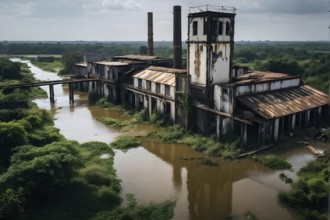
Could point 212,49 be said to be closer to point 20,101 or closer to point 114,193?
point 114,193

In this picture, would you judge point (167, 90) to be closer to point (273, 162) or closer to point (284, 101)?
point (284, 101)

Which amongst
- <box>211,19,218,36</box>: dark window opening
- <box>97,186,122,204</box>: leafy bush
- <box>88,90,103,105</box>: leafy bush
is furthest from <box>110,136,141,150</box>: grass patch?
<box>88,90,103,105</box>: leafy bush

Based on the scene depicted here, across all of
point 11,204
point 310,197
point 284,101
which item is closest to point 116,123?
point 284,101

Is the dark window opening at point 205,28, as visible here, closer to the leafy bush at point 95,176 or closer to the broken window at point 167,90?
the broken window at point 167,90

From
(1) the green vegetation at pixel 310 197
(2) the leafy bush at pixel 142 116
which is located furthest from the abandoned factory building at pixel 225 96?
(1) the green vegetation at pixel 310 197

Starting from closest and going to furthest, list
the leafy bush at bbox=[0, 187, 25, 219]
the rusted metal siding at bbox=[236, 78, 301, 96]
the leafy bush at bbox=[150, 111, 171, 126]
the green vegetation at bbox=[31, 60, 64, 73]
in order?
the leafy bush at bbox=[0, 187, 25, 219], the rusted metal siding at bbox=[236, 78, 301, 96], the leafy bush at bbox=[150, 111, 171, 126], the green vegetation at bbox=[31, 60, 64, 73]

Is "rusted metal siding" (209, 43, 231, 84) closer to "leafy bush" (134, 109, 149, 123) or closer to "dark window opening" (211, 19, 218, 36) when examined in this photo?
"dark window opening" (211, 19, 218, 36)

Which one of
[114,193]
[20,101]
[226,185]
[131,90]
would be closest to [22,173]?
[114,193]
